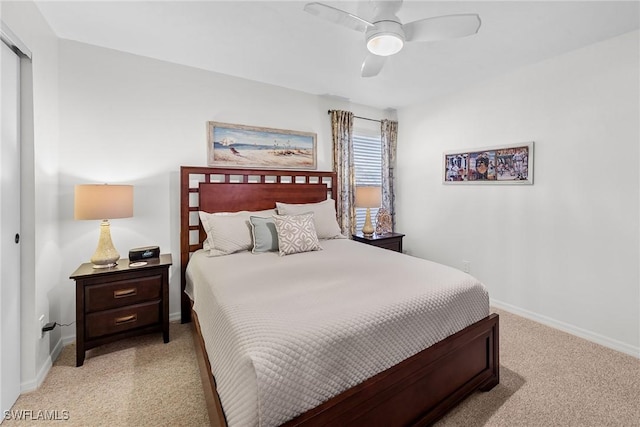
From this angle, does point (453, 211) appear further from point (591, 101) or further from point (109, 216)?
point (109, 216)

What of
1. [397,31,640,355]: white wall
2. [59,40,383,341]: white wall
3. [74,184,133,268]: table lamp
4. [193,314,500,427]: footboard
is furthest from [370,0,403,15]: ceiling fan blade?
[74,184,133,268]: table lamp

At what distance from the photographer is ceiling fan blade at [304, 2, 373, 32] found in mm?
1616

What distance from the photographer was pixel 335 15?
1.72 meters

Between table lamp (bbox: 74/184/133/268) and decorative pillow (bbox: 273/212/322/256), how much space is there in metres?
1.24

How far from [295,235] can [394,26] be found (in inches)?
69.0

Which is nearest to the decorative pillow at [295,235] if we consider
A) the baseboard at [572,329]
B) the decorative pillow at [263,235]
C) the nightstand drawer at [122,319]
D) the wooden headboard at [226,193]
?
the decorative pillow at [263,235]

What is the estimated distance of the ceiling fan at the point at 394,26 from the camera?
1719 mm

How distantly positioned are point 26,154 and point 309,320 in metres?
2.17

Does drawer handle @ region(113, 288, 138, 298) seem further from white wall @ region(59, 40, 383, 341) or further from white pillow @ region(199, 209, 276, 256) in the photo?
white pillow @ region(199, 209, 276, 256)

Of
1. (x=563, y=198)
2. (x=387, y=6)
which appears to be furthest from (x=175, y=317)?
(x=563, y=198)

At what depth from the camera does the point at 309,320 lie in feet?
4.18

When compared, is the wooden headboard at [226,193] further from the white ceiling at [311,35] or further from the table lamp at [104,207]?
the white ceiling at [311,35]

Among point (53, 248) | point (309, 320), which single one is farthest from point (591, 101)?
point (53, 248)

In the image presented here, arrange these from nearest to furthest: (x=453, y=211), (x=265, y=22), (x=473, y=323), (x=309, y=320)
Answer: (x=309, y=320) → (x=473, y=323) → (x=265, y=22) → (x=453, y=211)
